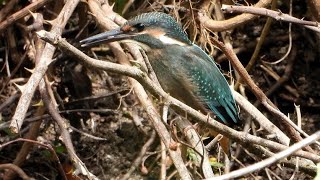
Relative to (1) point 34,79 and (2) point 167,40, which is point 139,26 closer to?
(2) point 167,40

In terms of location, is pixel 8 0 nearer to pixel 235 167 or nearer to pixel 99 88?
pixel 99 88

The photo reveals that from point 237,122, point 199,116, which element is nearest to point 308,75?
point 237,122

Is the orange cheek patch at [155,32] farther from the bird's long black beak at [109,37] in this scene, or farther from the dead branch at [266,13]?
the dead branch at [266,13]

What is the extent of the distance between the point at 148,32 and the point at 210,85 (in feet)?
1.17

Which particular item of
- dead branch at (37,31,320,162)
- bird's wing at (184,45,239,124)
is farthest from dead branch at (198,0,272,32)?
dead branch at (37,31,320,162)

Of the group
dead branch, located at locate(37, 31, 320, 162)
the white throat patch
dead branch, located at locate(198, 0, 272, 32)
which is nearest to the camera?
dead branch, located at locate(37, 31, 320, 162)

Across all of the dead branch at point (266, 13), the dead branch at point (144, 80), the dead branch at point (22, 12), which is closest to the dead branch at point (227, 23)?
the dead branch at point (266, 13)

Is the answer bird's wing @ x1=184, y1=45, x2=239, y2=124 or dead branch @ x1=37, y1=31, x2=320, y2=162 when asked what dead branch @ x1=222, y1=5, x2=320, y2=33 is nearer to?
bird's wing @ x1=184, y1=45, x2=239, y2=124

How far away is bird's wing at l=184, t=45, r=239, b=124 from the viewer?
10.4 feet

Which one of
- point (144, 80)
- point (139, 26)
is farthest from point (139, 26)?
point (144, 80)

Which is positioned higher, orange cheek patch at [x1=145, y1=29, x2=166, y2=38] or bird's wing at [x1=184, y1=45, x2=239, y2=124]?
orange cheek patch at [x1=145, y1=29, x2=166, y2=38]

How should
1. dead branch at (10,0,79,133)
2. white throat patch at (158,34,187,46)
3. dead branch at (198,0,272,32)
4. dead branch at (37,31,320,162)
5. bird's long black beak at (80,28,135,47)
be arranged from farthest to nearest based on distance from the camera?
dead branch at (198,0,272,32), white throat patch at (158,34,187,46), bird's long black beak at (80,28,135,47), dead branch at (10,0,79,133), dead branch at (37,31,320,162)

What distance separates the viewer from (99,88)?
4223 millimetres

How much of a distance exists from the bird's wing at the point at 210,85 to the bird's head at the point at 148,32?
9 centimetres
